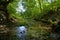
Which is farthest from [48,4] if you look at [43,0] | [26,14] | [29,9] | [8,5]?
[26,14]

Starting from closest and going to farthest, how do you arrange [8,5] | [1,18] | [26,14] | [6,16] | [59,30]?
[59,30] → [1,18] → [6,16] → [8,5] → [26,14]

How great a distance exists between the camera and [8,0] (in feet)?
107

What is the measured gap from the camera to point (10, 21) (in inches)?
1240

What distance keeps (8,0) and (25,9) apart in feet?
64.9

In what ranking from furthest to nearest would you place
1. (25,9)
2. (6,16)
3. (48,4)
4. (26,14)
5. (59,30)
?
(26,14)
(25,9)
(48,4)
(6,16)
(59,30)

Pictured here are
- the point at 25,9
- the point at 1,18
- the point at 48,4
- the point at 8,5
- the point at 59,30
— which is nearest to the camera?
the point at 59,30

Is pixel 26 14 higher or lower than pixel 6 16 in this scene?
lower

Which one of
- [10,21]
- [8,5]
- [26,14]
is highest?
[8,5]

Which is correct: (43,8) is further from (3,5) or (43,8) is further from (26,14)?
(26,14)

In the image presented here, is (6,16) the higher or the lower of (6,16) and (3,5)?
the lower

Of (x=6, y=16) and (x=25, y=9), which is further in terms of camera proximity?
(x=25, y=9)

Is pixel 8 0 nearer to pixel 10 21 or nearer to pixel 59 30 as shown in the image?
pixel 10 21

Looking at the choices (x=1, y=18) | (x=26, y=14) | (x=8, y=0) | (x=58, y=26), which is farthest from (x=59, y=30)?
(x=26, y=14)

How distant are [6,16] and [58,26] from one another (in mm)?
13800
